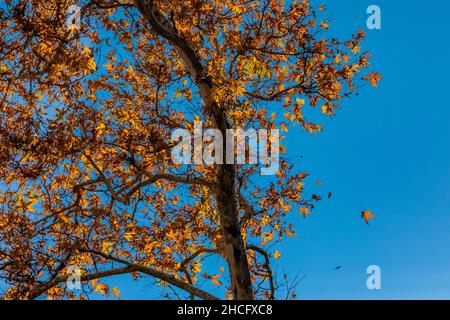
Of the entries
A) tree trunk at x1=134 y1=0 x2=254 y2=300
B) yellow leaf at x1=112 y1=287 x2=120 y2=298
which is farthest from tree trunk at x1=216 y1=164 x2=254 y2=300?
yellow leaf at x1=112 y1=287 x2=120 y2=298

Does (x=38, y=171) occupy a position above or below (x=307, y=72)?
below

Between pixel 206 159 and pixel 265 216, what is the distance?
268 centimetres

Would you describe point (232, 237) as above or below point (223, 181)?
below

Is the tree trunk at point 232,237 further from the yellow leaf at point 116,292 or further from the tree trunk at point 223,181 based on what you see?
the yellow leaf at point 116,292

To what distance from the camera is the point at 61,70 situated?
993 cm

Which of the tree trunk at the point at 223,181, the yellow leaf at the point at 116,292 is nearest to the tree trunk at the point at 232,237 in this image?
the tree trunk at the point at 223,181

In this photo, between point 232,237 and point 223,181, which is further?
point 223,181

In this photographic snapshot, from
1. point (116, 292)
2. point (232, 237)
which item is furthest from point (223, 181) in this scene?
point (116, 292)

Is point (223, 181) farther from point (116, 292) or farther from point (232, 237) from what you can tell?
point (116, 292)

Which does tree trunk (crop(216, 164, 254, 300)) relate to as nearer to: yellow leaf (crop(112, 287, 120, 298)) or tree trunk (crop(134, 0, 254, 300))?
tree trunk (crop(134, 0, 254, 300))

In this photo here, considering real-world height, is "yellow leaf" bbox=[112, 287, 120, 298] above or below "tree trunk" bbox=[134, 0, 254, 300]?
below

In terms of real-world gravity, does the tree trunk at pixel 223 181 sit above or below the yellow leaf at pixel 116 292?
above
